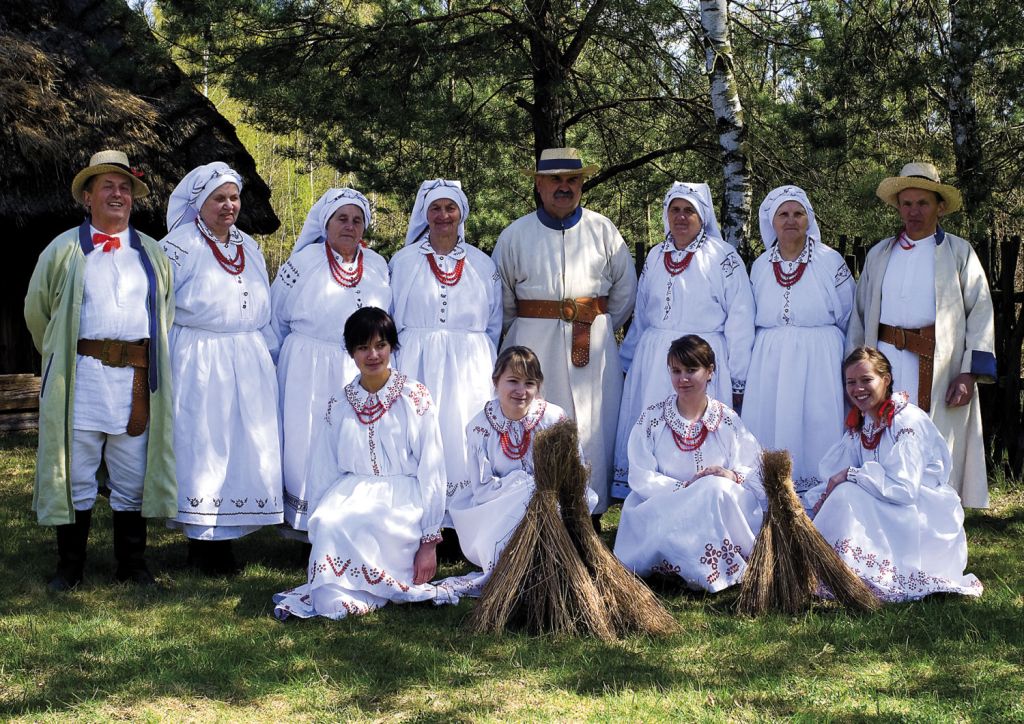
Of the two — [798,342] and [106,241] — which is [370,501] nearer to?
[106,241]

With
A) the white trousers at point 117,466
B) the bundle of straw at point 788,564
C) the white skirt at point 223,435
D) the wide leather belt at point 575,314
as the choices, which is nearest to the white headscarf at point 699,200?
the wide leather belt at point 575,314

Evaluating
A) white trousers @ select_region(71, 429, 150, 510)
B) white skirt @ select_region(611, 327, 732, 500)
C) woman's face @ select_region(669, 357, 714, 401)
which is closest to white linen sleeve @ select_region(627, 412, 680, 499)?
woman's face @ select_region(669, 357, 714, 401)

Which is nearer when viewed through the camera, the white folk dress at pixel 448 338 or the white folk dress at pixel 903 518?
the white folk dress at pixel 903 518

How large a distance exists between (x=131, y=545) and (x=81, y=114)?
16.6 feet

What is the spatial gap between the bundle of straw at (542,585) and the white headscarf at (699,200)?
6.06 feet

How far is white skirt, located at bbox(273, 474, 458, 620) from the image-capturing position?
13.9 ft

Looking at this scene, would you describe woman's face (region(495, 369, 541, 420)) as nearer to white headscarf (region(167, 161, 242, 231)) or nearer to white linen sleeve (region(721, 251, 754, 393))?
white linen sleeve (region(721, 251, 754, 393))

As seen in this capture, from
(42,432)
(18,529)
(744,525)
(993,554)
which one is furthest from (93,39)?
(993,554)

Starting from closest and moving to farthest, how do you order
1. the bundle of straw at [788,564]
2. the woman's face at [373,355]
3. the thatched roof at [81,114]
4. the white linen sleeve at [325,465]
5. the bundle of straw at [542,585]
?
1. the bundle of straw at [542,585]
2. the bundle of straw at [788,564]
3. the woman's face at [373,355]
4. the white linen sleeve at [325,465]
5. the thatched roof at [81,114]

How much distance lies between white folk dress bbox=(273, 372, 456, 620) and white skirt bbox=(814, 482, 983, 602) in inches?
63.4

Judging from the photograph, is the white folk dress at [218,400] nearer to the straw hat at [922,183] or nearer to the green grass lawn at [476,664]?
the green grass lawn at [476,664]

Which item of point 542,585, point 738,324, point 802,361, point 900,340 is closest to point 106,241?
point 542,585

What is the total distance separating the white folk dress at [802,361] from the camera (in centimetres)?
518

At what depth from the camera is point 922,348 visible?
511cm
